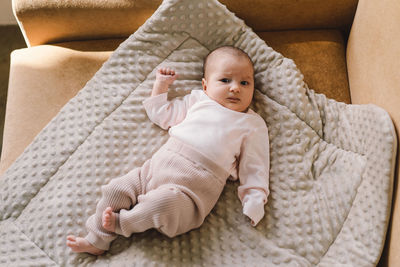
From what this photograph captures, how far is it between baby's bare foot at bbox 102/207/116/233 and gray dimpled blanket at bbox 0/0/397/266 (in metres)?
0.08

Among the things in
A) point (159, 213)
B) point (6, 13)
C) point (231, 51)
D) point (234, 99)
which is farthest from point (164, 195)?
point (6, 13)

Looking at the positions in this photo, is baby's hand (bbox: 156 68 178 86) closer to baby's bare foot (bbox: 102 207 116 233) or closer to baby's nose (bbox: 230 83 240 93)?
baby's nose (bbox: 230 83 240 93)

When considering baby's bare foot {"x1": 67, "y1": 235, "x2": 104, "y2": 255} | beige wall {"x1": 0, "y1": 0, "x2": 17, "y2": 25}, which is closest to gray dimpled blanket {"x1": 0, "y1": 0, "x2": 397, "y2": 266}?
baby's bare foot {"x1": 67, "y1": 235, "x2": 104, "y2": 255}

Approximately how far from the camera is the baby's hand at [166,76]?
112 centimetres

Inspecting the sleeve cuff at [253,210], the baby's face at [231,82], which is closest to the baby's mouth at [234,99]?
the baby's face at [231,82]

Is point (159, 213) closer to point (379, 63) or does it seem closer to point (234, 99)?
point (234, 99)

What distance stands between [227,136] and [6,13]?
64.5 inches

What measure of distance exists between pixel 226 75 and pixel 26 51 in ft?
2.38

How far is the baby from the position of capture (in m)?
0.93

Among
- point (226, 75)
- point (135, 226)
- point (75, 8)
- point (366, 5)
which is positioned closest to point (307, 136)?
point (226, 75)

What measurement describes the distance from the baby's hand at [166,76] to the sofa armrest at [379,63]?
0.58m

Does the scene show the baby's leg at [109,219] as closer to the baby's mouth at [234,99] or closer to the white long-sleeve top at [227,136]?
the white long-sleeve top at [227,136]

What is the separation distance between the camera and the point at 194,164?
3.29 ft

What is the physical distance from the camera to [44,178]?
40.9 inches
